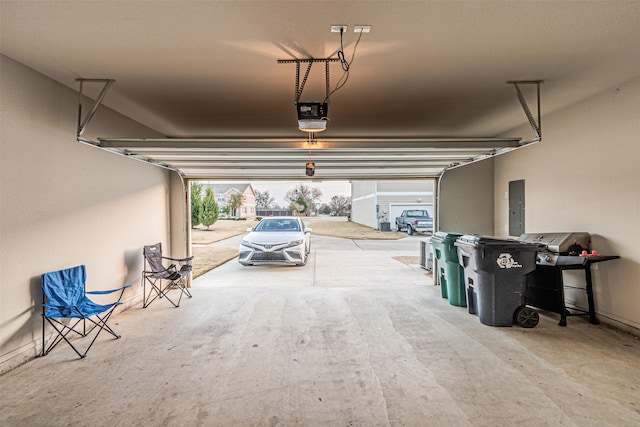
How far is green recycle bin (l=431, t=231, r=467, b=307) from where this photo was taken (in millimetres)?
5145

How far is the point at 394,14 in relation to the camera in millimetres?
2420

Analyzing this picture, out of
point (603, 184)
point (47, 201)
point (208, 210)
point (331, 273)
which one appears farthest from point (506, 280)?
point (208, 210)

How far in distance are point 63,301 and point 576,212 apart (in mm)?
6695

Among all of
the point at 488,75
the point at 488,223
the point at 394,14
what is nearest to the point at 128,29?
the point at 394,14

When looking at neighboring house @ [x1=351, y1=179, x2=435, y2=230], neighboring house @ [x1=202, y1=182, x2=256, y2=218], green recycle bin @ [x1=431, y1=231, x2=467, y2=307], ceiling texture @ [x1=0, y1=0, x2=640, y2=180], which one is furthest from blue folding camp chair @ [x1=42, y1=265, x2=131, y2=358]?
neighboring house @ [x1=202, y1=182, x2=256, y2=218]

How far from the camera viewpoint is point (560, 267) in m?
4.15

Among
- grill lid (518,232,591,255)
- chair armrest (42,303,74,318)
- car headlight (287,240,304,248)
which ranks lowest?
chair armrest (42,303,74,318)

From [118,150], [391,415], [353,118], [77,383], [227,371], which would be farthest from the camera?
[353,118]

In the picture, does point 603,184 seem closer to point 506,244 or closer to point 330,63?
point 506,244

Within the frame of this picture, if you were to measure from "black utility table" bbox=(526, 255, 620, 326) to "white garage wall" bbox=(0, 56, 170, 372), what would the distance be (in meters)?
6.12

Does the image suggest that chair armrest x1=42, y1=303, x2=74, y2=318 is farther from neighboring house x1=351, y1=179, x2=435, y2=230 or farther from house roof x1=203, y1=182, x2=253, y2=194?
house roof x1=203, y1=182, x2=253, y2=194

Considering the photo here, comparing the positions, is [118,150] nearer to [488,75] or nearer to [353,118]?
[353,118]

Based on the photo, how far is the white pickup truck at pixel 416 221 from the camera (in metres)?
17.4

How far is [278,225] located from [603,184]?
7.29m
